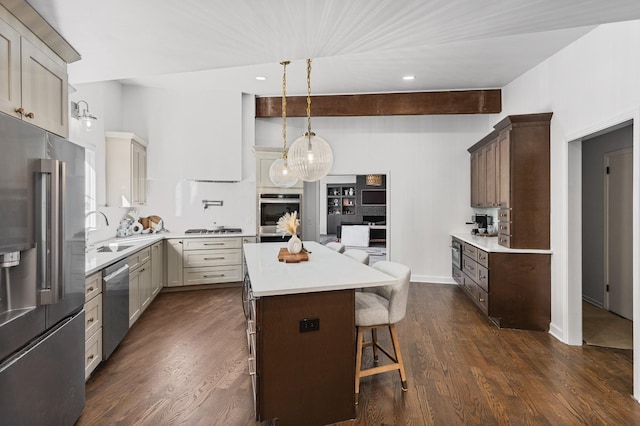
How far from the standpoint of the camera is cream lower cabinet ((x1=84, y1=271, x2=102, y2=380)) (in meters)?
2.36

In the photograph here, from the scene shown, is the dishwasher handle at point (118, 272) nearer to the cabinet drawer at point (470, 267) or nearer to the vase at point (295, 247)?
the vase at point (295, 247)

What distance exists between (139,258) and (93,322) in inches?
49.0

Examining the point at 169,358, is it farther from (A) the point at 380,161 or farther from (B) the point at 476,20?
(A) the point at 380,161

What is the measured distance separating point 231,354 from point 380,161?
395 centimetres

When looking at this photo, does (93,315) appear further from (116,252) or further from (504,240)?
(504,240)

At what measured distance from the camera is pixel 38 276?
1.55 meters

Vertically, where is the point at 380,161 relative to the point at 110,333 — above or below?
above

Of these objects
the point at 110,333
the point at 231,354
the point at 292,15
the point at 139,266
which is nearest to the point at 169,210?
the point at 139,266

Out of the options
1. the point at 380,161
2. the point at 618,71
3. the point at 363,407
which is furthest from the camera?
the point at 380,161

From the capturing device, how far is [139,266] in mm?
3639

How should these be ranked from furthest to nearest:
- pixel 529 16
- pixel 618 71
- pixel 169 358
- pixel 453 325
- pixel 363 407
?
pixel 453 325 < pixel 169 358 < pixel 618 71 < pixel 363 407 < pixel 529 16

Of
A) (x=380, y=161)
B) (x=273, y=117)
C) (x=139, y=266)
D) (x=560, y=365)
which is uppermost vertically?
(x=273, y=117)

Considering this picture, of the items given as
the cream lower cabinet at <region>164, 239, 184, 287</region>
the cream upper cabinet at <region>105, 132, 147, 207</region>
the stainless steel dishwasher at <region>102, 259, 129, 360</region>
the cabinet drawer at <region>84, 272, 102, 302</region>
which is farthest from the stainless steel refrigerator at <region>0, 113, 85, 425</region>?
the cream lower cabinet at <region>164, 239, 184, 287</region>

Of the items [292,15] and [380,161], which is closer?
[292,15]
